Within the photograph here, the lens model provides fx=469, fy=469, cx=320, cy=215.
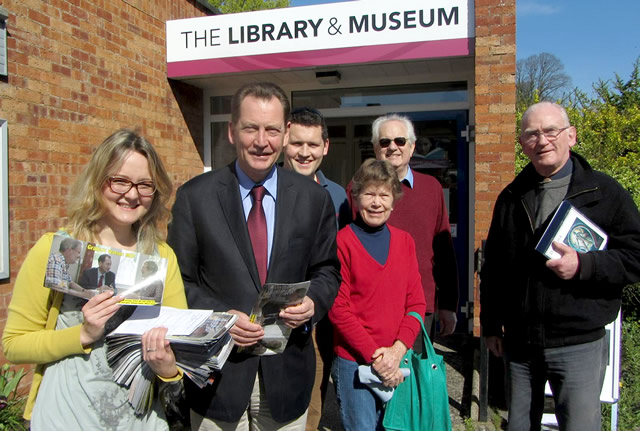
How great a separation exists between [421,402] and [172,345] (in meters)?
1.42

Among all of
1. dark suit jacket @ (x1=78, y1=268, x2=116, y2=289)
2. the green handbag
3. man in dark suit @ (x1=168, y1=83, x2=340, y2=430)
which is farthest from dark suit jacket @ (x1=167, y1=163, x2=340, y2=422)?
the green handbag

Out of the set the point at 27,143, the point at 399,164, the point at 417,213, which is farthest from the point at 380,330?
the point at 27,143

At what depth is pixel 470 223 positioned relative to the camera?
5.96m

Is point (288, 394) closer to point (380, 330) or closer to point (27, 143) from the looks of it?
point (380, 330)

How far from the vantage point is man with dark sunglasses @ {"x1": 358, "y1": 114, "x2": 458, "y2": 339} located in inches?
118

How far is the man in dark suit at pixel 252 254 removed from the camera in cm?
200

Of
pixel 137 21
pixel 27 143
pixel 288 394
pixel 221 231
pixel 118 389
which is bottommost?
pixel 288 394

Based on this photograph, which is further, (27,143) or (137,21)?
(137,21)

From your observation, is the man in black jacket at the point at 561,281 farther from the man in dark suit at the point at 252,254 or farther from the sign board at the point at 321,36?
the sign board at the point at 321,36

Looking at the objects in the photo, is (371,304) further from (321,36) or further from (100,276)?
(321,36)

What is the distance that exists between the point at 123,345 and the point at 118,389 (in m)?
0.20

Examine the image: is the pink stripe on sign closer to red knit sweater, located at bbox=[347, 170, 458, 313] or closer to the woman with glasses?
red knit sweater, located at bbox=[347, 170, 458, 313]

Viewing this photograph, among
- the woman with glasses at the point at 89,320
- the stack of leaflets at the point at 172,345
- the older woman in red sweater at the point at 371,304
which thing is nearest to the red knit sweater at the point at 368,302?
the older woman in red sweater at the point at 371,304

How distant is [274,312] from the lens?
1925 mm
